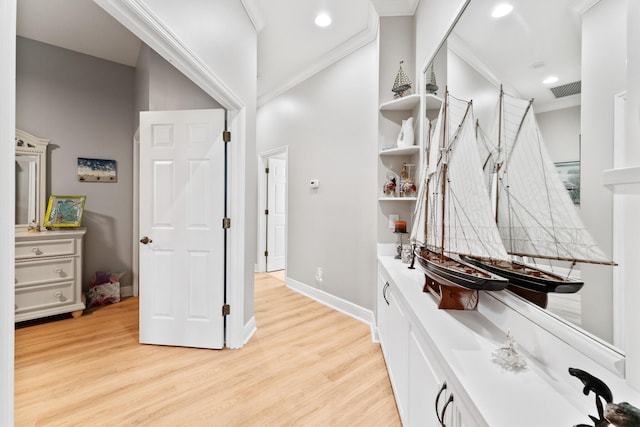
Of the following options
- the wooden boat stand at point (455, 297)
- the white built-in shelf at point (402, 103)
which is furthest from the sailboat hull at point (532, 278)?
the white built-in shelf at point (402, 103)

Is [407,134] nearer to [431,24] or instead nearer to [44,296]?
Answer: [431,24]

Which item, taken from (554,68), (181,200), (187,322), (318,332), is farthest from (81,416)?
(554,68)

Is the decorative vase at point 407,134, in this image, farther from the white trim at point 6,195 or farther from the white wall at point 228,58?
the white trim at point 6,195

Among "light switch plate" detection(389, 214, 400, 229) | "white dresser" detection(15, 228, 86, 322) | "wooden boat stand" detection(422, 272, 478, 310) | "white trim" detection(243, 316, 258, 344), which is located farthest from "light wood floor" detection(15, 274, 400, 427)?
"light switch plate" detection(389, 214, 400, 229)

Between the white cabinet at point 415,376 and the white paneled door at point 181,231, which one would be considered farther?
the white paneled door at point 181,231

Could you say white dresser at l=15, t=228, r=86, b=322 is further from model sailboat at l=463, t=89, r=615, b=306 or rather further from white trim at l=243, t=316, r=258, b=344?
model sailboat at l=463, t=89, r=615, b=306

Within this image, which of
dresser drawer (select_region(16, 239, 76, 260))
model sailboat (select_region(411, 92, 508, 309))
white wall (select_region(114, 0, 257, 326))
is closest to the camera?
model sailboat (select_region(411, 92, 508, 309))

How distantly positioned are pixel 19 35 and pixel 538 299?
191 inches

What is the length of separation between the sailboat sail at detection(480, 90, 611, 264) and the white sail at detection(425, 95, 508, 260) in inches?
2.7

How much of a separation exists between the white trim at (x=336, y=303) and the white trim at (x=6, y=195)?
7.48ft

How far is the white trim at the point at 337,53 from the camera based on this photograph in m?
2.76

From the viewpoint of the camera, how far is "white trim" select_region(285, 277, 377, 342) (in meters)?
2.79

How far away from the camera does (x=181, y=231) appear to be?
2.27 m

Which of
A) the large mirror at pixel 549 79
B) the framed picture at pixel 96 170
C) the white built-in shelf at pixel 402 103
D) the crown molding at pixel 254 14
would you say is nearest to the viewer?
the large mirror at pixel 549 79
